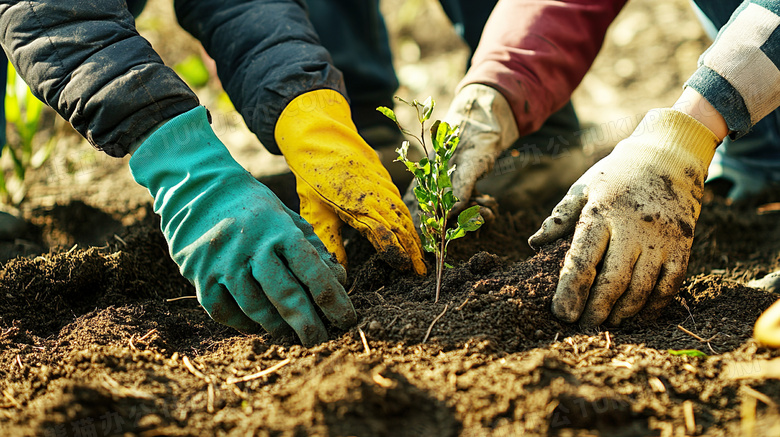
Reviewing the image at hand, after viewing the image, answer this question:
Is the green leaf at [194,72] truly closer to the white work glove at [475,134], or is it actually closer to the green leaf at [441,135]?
the white work glove at [475,134]

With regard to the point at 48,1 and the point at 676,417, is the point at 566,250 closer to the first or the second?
the point at 676,417

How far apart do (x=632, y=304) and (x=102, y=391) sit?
4.76 ft

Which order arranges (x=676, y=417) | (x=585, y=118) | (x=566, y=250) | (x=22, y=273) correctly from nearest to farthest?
(x=676, y=417)
(x=566, y=250)
(x=22, y=273)
(x=585, y=118)

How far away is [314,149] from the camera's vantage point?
1.97 m

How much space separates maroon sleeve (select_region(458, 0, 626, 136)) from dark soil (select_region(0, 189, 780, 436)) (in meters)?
0.76

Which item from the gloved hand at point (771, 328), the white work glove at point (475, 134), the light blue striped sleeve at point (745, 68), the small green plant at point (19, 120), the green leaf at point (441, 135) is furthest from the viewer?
the small green plant at point (19, 120)

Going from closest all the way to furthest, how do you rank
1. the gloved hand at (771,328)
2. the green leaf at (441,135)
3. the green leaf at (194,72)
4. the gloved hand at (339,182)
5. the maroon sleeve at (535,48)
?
the gloved hand at (771,328), the green leaf at (441,135), the gloved hand at (339,182), the maroon sleeve at (535,48), the green leaf at (194,72)

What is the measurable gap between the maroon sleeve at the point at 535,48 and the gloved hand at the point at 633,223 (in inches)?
25.0

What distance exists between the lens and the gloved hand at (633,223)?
5.14ft

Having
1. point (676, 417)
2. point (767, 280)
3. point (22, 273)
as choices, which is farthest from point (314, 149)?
point (767, 280)

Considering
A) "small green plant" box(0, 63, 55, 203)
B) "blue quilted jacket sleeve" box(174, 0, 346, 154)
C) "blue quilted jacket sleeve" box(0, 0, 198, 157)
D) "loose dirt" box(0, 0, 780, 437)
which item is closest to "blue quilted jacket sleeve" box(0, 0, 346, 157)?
"blue quilted jacket sleeve" box(0, 0, 198, 157)

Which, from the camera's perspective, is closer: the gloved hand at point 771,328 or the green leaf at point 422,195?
the gloved hand at point 771,328

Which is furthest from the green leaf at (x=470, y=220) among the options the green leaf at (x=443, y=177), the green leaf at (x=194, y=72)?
the green leaf at (x=194, y=72)

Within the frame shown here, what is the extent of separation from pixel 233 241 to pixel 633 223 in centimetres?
121
